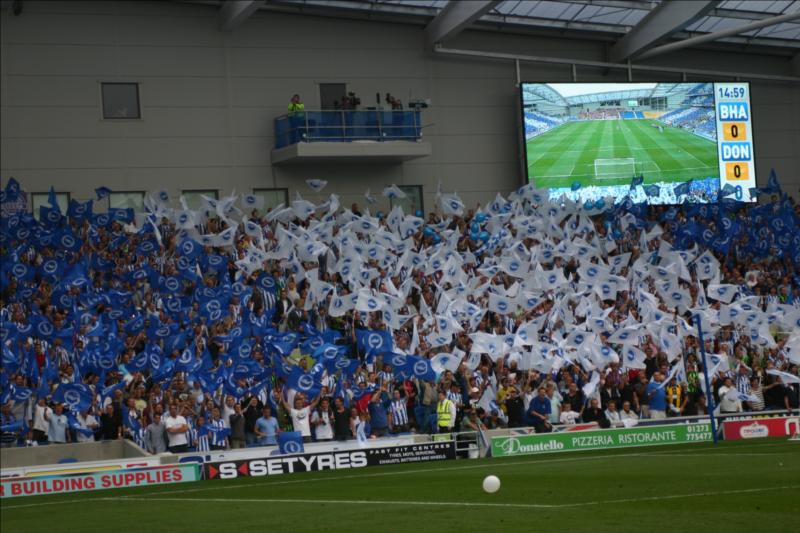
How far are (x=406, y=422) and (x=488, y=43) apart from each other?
76.6 feet

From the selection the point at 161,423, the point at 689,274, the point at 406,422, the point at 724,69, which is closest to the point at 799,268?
the point at 689,274

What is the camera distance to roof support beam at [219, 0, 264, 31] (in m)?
41.4

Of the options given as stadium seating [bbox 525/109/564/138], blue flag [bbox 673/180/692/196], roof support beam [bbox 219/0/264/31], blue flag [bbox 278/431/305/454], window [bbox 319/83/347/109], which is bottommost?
Result: blue flag [bbox 278/431/305/454]

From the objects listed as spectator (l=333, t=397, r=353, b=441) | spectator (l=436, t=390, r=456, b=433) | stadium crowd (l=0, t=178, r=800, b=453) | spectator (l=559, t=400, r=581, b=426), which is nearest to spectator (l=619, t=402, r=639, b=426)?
stadium crowd (l=0, t=178, r=800, b=453)

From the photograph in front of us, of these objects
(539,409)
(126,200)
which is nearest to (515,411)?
(539,409)

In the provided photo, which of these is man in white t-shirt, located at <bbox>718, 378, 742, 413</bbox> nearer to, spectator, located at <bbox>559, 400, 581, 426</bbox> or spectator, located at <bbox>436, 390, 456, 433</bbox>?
spectator, located at <bbox>559, 400, 581, 426</bbox>

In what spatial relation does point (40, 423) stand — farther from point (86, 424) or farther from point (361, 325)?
point (361, 325)

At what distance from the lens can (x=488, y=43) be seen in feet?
160

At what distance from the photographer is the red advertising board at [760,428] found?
2709cm

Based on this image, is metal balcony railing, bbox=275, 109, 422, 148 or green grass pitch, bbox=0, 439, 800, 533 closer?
green grass pitch, bbox=0, 439, 800, 533

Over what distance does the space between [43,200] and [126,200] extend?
8.86ft

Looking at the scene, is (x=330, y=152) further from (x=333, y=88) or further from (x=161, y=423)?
(x=161, y=423)

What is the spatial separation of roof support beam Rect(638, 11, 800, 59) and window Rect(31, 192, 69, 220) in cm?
2149

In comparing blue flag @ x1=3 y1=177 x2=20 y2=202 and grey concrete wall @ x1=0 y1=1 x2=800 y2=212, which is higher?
grey concrete wall @ x1=0 y1=1 x2=800 y2=212
